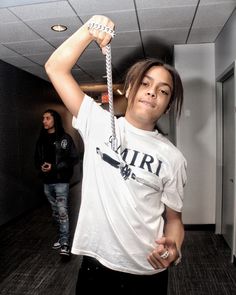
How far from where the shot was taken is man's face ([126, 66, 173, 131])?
88 cm

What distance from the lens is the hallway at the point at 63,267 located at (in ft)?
7.63

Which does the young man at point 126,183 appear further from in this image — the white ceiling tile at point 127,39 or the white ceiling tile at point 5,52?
the white ceiling tile at point 5,52

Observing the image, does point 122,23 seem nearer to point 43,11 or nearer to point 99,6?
point 99,6

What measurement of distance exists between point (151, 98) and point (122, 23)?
7.52ft

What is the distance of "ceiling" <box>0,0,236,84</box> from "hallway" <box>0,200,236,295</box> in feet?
8.36

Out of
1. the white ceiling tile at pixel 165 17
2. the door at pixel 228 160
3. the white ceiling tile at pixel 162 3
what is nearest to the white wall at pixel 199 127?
the door at pixel 228 160

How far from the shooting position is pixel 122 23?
2.84 meters

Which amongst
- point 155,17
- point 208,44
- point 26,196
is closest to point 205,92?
point 208,44

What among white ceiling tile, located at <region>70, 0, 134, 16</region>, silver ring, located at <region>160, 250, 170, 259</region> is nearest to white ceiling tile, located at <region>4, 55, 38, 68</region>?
white ceiling tile, located at <region>70, 0, 134, 16</region>

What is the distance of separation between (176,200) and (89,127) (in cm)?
40

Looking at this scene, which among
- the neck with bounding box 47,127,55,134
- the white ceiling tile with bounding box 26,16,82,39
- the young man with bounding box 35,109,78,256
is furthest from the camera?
the neck with bounding box 47,127,55,134

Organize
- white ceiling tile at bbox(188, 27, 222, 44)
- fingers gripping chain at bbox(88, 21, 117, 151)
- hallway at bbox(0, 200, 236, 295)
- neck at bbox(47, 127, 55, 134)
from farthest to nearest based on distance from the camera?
white ceiling tile at bbox(188, 27, 222, 44), neck at bbox(47, 127, 55, 134), hallway at bbox(0, 200, 236, 295), fingers gripping chain at bbox(88, 21, 117, 151)

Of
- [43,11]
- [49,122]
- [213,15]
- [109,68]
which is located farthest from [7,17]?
[109,68]

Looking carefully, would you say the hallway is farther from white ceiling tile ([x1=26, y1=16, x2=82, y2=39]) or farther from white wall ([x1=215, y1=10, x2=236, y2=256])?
white ceiling tile ([x1=26, y1=16, x2=82, y2=39])
